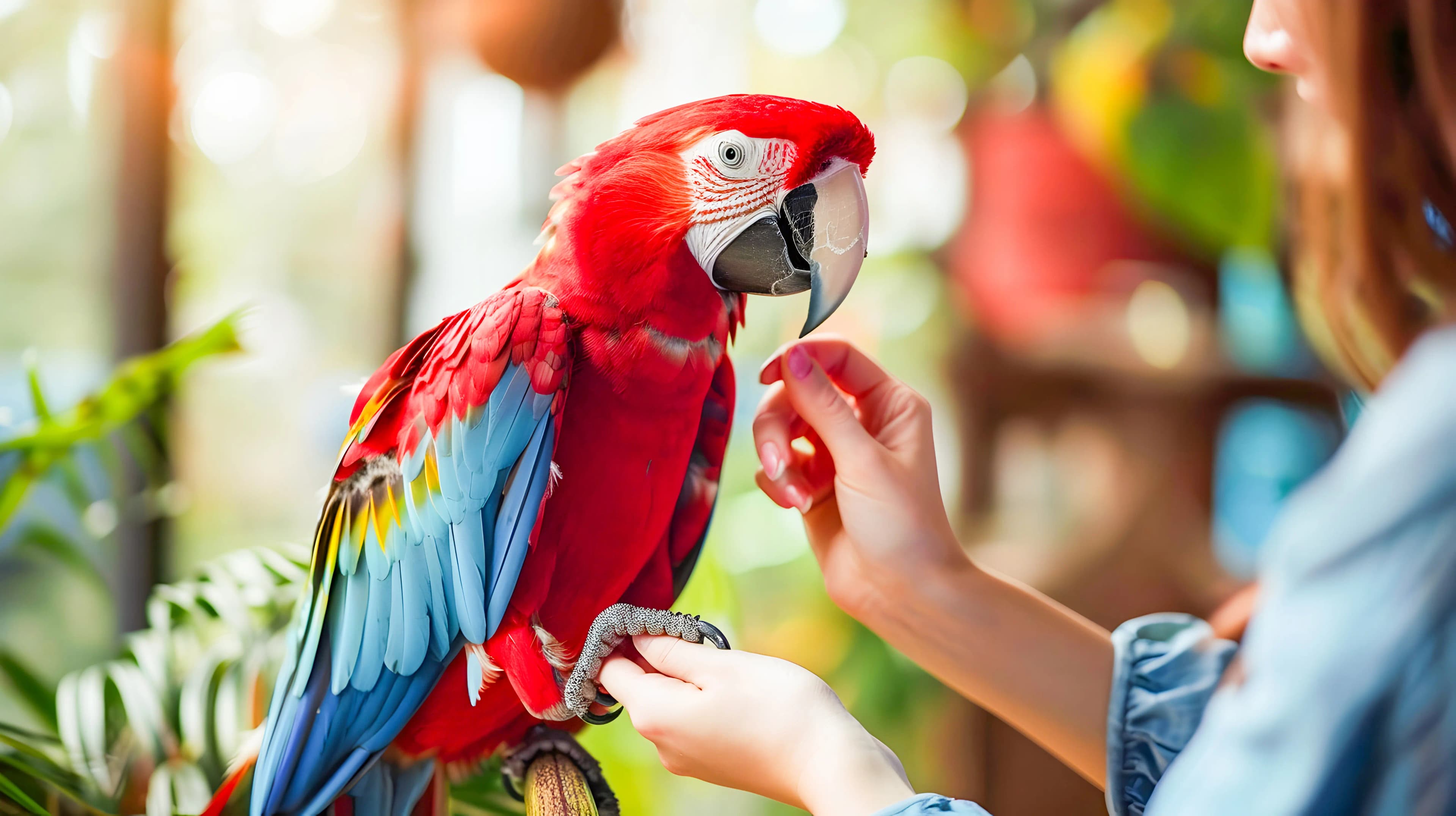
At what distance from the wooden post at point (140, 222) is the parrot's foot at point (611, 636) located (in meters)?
1.08

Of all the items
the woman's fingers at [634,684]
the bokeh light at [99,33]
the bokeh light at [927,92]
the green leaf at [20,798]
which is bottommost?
the green leaf at [20,798]

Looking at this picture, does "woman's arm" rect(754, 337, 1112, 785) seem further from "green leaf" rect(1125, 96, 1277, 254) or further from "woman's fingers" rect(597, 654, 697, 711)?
"green leaf" rect(1125, 96, 1277, 254)

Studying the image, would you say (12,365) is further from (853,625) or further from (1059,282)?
(1059,282)

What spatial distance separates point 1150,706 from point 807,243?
542 millimetres

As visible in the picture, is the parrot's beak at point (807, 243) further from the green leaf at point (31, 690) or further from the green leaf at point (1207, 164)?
the green leaf at point (1207, 164)

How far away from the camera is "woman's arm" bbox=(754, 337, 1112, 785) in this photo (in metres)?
0.74

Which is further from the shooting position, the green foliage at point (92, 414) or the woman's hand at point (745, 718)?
the green foliage at point (92, 414)

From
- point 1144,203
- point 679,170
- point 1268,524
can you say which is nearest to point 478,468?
point 679,170

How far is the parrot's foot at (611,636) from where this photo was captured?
56 cm

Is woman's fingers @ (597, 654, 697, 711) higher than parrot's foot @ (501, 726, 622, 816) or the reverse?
higher

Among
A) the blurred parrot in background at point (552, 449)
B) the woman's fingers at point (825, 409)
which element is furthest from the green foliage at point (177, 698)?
the woman's fingers at point (825, 409)

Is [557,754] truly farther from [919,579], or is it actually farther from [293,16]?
[293,16]

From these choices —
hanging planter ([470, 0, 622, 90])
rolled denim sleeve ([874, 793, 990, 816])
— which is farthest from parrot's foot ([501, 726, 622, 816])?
hanging planter ([470, 0, 622, 90])

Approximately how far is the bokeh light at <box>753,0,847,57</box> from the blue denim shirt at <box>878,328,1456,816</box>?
4.67 ft
